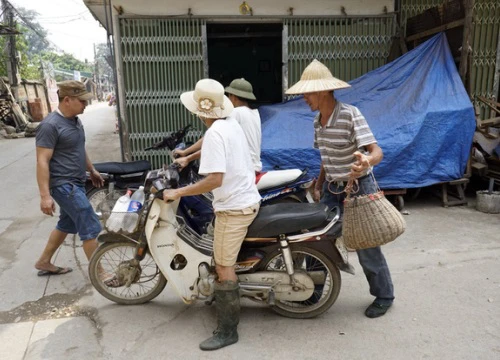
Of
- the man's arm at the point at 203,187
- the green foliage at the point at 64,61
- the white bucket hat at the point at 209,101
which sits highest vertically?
the green foliage at the point at 64,61

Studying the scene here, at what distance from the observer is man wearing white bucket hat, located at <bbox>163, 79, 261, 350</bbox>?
2.62 m

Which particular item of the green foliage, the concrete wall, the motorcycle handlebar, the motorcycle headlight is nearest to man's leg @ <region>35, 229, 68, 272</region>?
the motorcycle handlebar

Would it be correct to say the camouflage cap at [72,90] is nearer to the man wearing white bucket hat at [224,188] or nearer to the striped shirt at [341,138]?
the man wearing white bucket hat at [224,188]

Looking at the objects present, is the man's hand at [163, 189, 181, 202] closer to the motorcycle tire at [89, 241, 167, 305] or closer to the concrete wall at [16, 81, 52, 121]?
the motorcycle tire at [89, 241, 167, 305]

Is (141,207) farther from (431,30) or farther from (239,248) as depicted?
(431,30)

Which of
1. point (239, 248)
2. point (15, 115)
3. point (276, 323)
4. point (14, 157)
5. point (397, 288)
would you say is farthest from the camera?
point (15, 115)

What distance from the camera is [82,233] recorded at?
3.67m

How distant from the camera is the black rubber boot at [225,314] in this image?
2.85 metres

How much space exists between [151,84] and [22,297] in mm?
3771

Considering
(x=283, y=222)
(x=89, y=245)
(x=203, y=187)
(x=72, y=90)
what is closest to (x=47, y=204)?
(x=89, y=245)

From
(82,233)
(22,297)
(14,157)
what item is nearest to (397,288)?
(82,233)

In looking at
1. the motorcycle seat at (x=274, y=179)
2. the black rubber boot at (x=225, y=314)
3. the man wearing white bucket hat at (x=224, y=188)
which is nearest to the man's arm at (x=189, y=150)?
the motorcycle seat at (x=274, y=179)

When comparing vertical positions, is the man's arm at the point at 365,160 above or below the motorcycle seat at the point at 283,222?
above

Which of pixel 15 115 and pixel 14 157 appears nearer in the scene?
pixel 14 157
